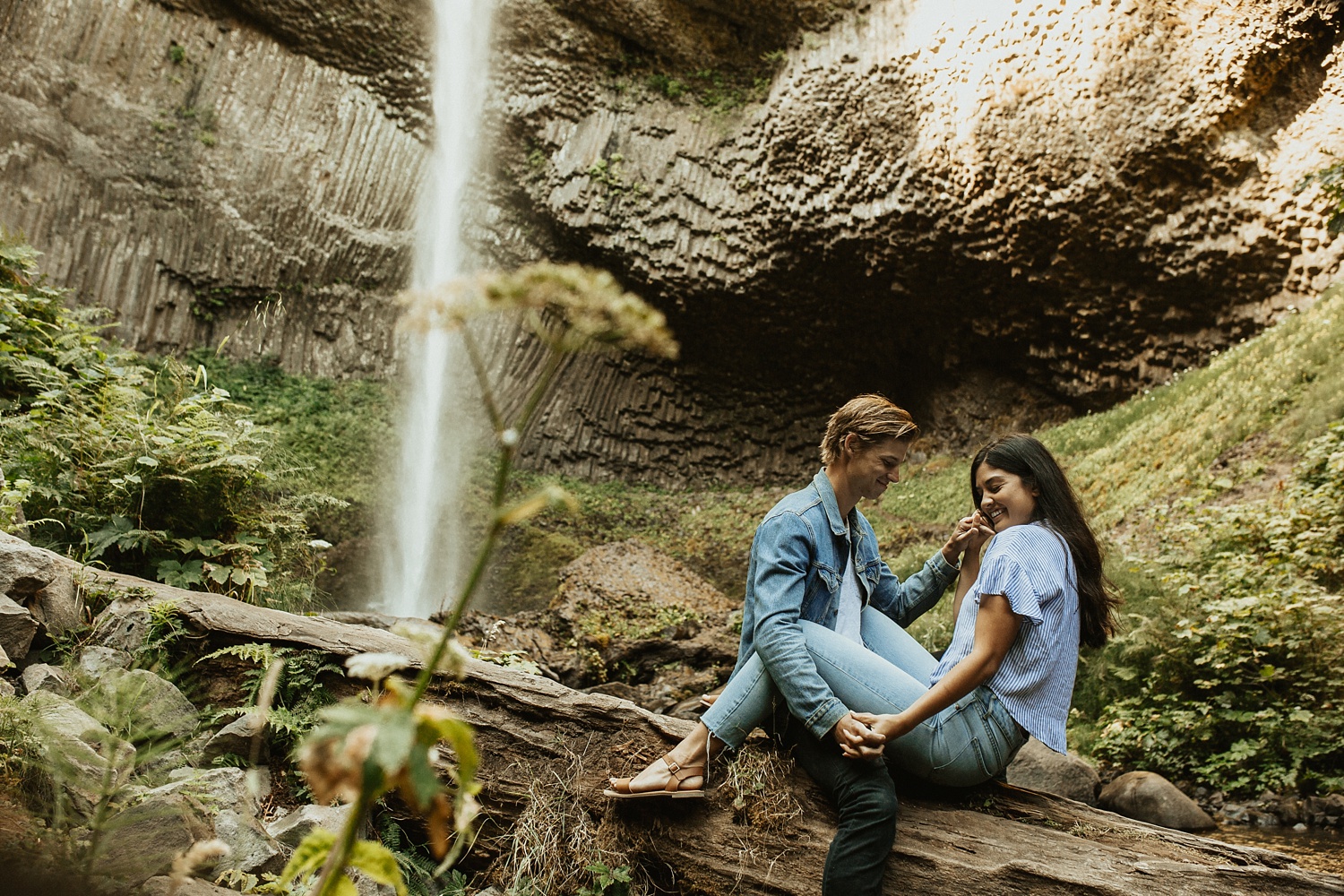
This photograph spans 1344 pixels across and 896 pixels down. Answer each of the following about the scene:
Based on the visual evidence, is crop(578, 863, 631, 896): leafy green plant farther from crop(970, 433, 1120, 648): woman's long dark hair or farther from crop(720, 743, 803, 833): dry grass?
crop(970, 433, 1120, 648): woman's long dark hair

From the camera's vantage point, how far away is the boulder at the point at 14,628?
276 cm

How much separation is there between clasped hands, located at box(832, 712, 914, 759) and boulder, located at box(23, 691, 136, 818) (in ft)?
5.98

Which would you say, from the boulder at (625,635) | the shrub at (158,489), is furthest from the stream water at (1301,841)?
the shrub at (158,489)

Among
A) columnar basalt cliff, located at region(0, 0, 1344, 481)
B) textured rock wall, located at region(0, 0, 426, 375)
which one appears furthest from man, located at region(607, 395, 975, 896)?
textured rock wall, located at region(0, 0, 426, 375)

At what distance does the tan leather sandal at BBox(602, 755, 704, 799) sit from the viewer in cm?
272

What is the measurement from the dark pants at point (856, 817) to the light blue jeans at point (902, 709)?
0.14 m

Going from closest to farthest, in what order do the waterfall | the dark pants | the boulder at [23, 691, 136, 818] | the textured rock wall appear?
the boulder at [23, 691, 136, 818], the dark pants, the textured rock wall, the waterfall

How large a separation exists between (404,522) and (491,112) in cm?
783

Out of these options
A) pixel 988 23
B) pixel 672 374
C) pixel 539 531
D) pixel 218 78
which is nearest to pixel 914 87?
pixel 988 23

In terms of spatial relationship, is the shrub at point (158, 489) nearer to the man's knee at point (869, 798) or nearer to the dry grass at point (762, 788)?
the dry grass at point (762, 788)

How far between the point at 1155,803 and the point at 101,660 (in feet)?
15.7

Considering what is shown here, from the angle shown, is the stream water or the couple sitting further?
the stream water

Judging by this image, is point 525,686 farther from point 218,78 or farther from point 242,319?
point 218,78

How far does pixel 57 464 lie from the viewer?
3.96 meters
